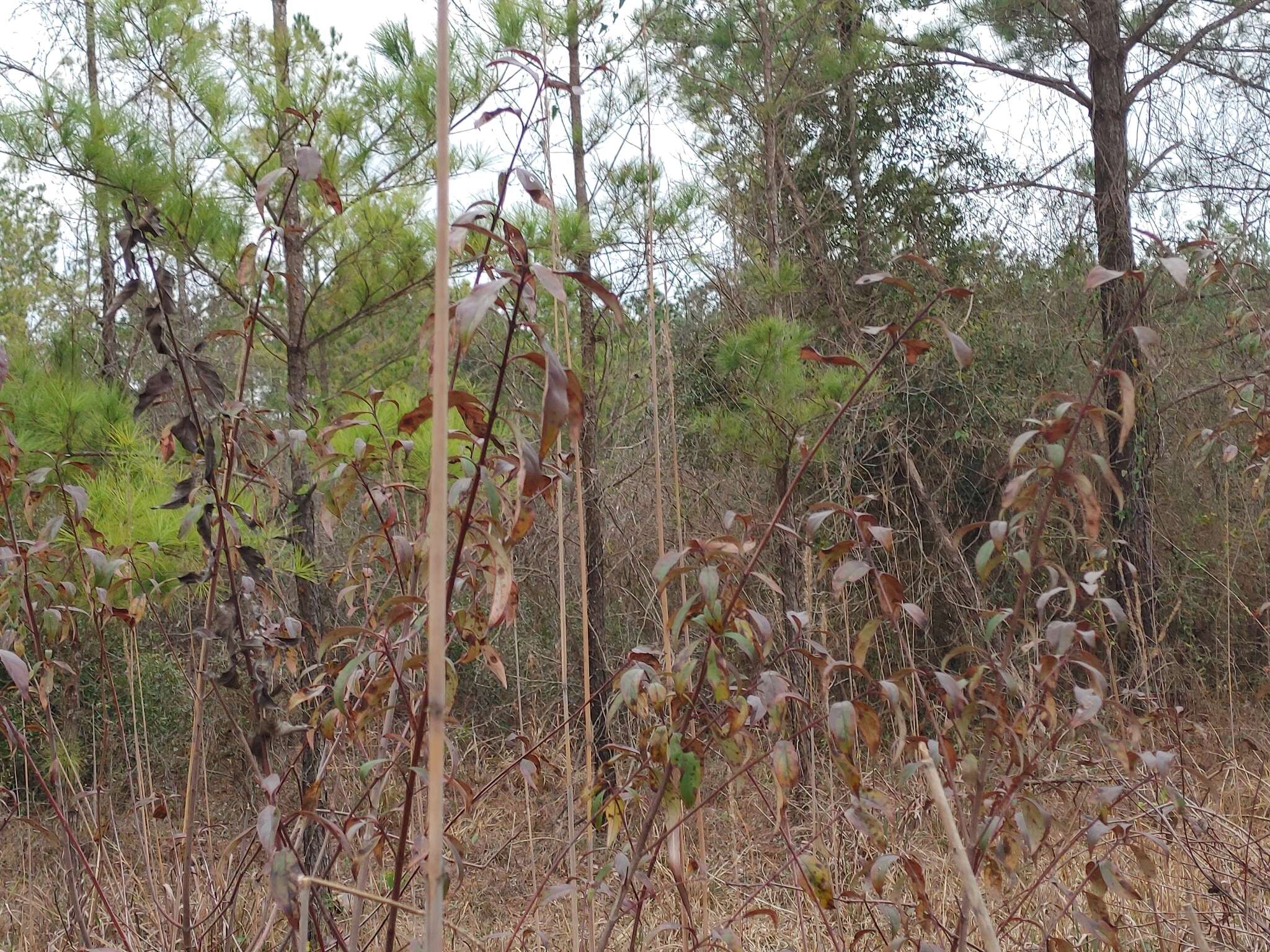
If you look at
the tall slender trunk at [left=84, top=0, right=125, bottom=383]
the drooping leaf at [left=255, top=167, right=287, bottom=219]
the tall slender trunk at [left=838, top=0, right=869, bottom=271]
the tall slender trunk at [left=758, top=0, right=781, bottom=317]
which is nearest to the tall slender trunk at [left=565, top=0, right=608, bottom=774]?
the tall slender trunk at [left=758, top=0, right=781, bottom=317]

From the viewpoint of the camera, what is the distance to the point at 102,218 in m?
3.28

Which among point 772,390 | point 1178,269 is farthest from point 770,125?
point 1178,269

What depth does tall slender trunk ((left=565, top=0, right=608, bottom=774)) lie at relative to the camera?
3.68 m

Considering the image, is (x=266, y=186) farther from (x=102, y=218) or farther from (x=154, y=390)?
(x=102, y=218)

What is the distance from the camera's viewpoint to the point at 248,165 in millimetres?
3010

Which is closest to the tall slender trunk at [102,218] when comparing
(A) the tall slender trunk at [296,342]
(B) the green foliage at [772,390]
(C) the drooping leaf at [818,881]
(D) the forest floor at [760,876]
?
(A) the tall slender trunk at [296,342]

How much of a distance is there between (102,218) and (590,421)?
174cm

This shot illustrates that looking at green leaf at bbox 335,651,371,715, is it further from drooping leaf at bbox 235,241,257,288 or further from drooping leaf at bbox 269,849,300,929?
drooping leaf at bbox 235,241,257,288

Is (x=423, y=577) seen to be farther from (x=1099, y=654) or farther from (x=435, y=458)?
(x=1099, y=654)

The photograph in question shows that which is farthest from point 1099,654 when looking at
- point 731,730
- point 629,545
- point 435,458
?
point 435,458

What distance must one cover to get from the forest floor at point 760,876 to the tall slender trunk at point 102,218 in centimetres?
75

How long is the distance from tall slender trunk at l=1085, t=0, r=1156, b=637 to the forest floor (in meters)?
0.93

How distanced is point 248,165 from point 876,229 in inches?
155

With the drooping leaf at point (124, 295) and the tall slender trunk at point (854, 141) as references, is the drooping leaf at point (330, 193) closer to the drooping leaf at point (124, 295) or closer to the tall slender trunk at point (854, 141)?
the drooping leaf at point (124, 295)
